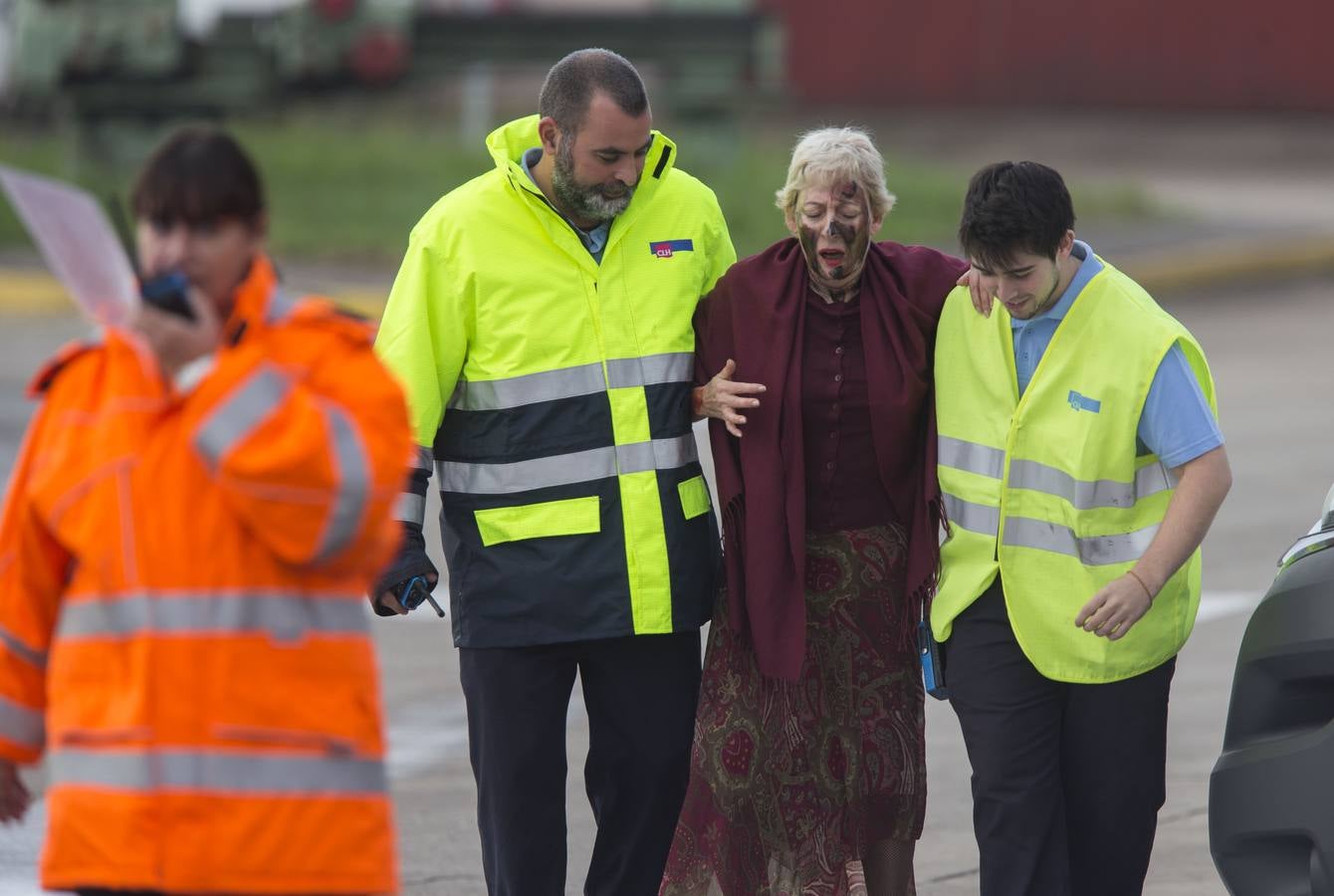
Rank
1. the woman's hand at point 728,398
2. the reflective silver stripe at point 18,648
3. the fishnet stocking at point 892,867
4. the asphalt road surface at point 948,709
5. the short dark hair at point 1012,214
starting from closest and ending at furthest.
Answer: the reflective silver stripe at point 18,648, the short dark hair at point 1012,214, the woman's hand at point 728,398, the fishnet stocking at point 892,867, the asphalt road surface at point 948,709

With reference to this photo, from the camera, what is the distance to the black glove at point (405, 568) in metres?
4.53

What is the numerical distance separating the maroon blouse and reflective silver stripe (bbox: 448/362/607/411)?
1.47 ft

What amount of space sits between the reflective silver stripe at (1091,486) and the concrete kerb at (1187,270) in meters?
10.0

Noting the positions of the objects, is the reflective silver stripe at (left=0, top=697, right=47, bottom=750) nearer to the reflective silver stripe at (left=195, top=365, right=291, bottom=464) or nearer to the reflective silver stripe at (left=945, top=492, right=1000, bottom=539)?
the reflective silver stripe at (left=195, top=365, right=291, bottom=464)

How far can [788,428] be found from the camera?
4629 millimetres

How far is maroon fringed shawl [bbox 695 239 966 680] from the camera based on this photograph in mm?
4621

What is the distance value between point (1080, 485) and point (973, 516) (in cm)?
28

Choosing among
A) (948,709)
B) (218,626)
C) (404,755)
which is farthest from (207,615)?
(948,709)

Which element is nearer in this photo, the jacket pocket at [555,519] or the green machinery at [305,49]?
the jacket pocket at [555,519]

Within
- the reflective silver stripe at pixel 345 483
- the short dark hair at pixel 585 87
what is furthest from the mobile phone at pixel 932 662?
the reflective silver stripe at pixel 345 483

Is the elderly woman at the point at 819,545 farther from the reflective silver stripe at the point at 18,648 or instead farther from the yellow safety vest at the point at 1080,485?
the reflective silver stripe at the point at 18,648

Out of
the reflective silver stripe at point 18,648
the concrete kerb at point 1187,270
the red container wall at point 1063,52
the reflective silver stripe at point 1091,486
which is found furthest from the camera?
the red container wall at point 1063,52

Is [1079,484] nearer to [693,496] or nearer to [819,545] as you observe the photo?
[819,545]

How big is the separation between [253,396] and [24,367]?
10.4m
